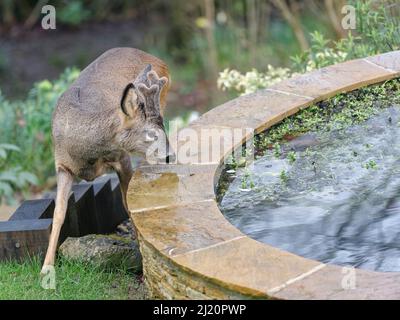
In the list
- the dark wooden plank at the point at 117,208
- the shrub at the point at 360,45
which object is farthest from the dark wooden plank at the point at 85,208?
the shrub at the point at 360,45

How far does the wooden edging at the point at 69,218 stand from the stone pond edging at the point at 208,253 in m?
0.76

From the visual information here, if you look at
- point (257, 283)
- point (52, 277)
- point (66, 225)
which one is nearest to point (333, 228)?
point (257, 283)

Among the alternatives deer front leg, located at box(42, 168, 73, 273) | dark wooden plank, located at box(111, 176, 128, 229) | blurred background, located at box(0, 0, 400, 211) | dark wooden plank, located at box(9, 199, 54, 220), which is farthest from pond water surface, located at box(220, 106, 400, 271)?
blurred background, located at box(0, 0, 400, 211)

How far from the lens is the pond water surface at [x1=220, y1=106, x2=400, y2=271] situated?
409cm

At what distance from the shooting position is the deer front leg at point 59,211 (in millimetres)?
4789

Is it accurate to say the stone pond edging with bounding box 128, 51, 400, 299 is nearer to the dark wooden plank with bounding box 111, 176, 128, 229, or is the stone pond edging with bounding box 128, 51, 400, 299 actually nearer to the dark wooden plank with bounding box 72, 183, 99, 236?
the dark wooden plank with bounding box 72, 183, 99, 236

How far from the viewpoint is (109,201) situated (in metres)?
6.18

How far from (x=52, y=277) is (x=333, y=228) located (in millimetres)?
1522

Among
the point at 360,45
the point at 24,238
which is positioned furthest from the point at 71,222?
the point at 360,45

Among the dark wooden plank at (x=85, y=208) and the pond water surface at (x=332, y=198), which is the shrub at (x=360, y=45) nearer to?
the pond water surface at (x=332, y=198)
